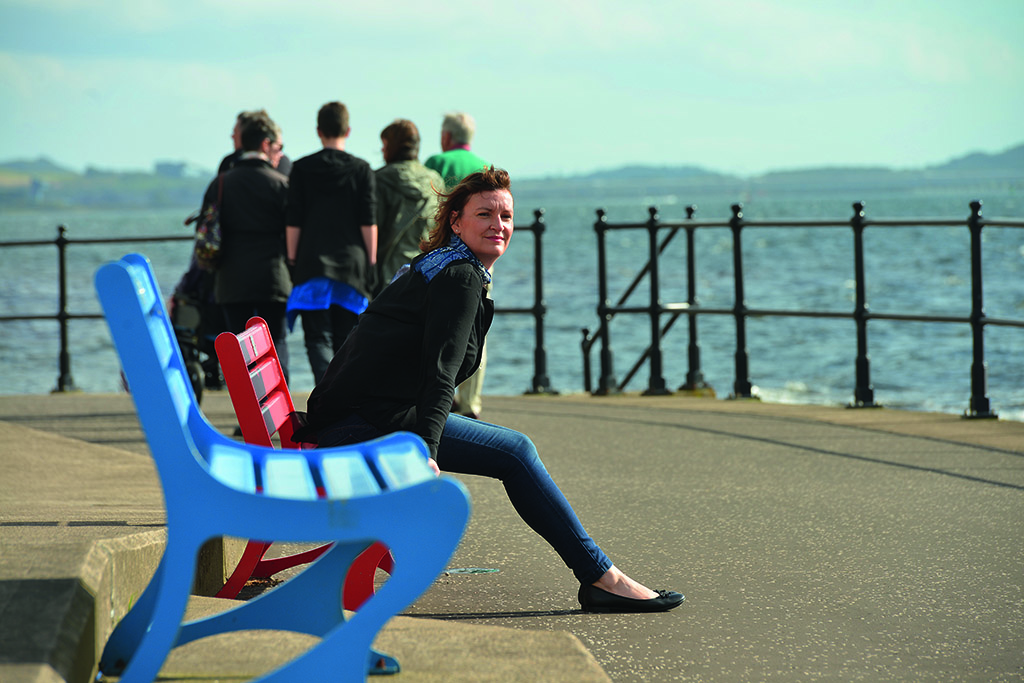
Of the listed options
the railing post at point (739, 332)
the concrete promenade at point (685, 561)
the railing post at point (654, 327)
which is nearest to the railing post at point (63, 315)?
the concrete promenade at point (685, 561)

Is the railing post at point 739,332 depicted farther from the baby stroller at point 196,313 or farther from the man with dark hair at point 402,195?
the baby stroller at point 196,313

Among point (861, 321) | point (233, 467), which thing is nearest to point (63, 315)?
point (861, 321)

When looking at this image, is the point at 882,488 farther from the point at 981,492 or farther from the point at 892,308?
the point at 892,308

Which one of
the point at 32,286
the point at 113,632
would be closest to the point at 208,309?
the point at 113,632

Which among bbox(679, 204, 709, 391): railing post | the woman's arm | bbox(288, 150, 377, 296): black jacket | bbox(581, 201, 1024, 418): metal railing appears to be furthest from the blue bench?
bbox(679, 204, 709, 391): railing post

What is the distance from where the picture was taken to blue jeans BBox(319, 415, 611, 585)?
128 inches

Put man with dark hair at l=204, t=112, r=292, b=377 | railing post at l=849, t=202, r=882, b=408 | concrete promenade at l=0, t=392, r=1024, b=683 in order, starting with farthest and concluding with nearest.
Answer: railing post at l=849, t=202, r=882, b=408, man with dark hair at l=204, t=112, r=292, b=377, concrete promenade at l=0, t=392, r=1024, b=683

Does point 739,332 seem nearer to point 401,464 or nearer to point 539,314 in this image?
point 539,314

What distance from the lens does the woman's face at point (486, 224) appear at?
3256 mm

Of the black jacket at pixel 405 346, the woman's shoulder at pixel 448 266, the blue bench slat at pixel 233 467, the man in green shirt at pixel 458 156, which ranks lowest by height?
the blue bench slat at pixel 233 467

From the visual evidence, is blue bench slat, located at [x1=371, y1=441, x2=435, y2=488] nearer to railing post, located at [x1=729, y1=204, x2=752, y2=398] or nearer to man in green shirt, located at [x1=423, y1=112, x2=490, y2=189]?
man in green shirt, located at [x1=423, y1=112, x2=490, y2=189]

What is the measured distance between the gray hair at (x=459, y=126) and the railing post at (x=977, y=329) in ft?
10.1

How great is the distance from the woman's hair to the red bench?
0.56m

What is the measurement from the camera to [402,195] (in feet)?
21.0
